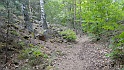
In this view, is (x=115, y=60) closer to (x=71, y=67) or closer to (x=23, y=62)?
(x=71, y=67)

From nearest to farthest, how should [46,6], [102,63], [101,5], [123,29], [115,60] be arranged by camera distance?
[123,29] < [115,60] < [102,63] < [101,5] < [46,6]

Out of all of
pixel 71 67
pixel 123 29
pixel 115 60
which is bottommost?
pixel 71 67

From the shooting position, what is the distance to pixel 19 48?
10.4m

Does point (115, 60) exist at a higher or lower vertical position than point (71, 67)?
higher

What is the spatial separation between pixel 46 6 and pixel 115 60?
18631 mm

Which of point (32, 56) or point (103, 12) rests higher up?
point (103, 12)

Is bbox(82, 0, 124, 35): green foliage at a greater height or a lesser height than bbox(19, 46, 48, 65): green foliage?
greater

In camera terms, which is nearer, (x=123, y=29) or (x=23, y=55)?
(x=123, y=29)

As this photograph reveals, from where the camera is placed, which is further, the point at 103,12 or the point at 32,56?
the point at 103,12

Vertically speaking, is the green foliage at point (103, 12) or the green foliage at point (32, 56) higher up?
the green foliage at point (103, 12)

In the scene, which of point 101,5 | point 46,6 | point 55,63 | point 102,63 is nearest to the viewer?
point 102,63

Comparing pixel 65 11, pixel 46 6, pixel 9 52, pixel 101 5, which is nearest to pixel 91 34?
pixel 101 5

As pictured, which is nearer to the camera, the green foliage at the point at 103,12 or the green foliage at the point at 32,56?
the green foliage at the point at 32,56

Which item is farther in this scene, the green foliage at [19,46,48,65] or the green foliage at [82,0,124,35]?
the green foliage at [82,0,124,35]
